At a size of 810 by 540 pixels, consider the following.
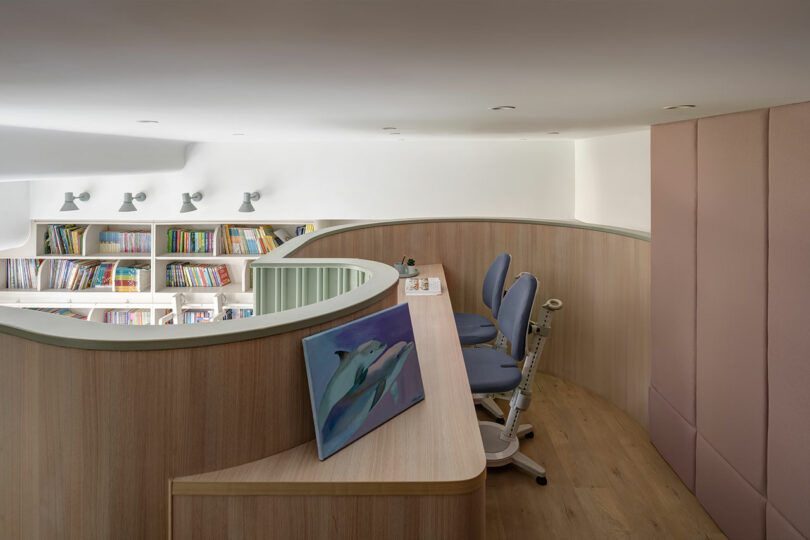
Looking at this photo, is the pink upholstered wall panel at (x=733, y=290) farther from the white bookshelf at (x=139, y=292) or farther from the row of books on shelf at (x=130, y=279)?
the row of books on shelf at (x=130, y=279)

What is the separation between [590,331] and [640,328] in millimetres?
606

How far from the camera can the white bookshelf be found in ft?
20.4

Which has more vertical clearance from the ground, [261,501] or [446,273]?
[446,273]

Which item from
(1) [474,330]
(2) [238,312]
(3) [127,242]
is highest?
(3) [127,242]

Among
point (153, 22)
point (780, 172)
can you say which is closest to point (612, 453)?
point (780, 172)

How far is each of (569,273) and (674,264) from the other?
139 centimetres

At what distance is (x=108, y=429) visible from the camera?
141 cm

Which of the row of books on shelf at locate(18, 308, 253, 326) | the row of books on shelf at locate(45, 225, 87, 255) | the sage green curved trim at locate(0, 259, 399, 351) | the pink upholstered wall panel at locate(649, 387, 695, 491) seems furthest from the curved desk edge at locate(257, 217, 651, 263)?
the row of books on shelf at locate(45, 225, 87, 255)

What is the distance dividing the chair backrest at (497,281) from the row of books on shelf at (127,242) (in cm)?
427

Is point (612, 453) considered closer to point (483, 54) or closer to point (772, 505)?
point (772, 505)

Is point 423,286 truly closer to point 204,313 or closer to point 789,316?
point 789,316

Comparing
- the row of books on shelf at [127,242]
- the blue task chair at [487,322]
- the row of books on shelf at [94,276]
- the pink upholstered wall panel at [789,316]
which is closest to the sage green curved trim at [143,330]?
the pink upholstered wall panel at [789,316]

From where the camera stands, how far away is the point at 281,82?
1984 mm


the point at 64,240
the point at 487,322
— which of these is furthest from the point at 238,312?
the point at 487,322
